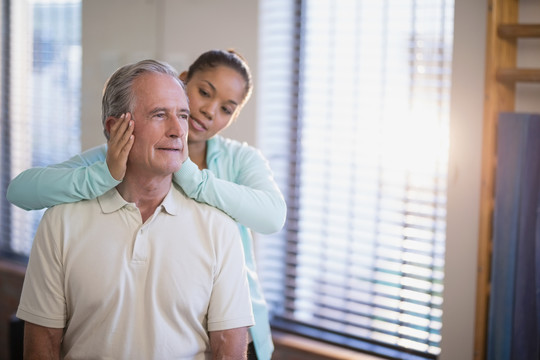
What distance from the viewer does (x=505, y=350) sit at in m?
2.11

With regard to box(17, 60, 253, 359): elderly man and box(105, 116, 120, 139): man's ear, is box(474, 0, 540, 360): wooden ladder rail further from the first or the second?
box(105, 116, 120, 139): man's ear

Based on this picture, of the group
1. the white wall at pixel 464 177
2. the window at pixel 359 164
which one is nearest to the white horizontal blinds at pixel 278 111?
the window at pixel 359 164

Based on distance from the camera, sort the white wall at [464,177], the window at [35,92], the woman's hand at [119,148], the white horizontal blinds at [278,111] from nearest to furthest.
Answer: the woman's hand at [119,148] → the white wall at [464,177] → the white horizontal blinds at [278,111] → the window at [35,92]

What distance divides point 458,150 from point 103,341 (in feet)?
4.51

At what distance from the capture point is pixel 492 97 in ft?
6.95

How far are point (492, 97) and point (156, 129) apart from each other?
3.54 ft

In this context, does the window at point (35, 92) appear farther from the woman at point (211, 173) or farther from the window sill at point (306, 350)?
the woman at point (211, 173)

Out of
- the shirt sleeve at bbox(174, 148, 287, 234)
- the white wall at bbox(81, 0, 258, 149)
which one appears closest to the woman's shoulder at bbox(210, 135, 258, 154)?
the shirt sleeve at bbox(174, 148, 287, 234)

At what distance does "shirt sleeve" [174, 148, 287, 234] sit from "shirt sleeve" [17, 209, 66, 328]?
343mm

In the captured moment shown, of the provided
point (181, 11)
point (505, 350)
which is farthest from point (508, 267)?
point (181, 11)

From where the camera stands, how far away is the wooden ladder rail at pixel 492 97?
81.7 inches

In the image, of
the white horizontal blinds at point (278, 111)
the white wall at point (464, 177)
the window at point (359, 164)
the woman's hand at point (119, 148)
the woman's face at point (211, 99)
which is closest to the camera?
the woman's hand at point (119, 148)

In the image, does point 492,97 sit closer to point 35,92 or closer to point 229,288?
point 229,288

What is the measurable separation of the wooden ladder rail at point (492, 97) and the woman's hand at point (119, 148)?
44.3 inches
